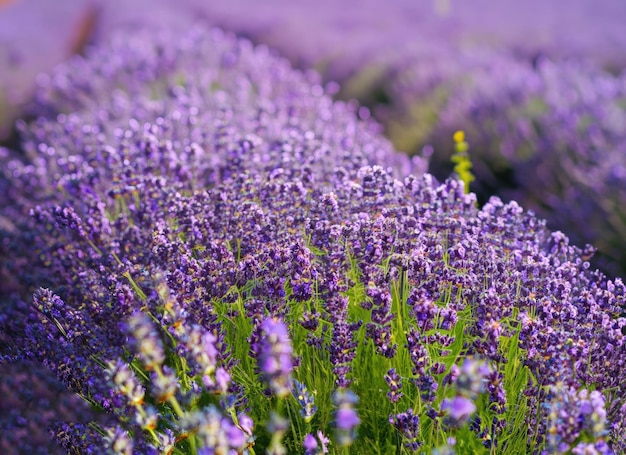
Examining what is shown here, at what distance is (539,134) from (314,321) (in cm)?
373

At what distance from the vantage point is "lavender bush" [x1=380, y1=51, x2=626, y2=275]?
415 cm

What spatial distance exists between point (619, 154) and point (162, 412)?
333 cm

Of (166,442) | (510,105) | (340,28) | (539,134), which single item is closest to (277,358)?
(166,442)

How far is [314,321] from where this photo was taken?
6.50 ft

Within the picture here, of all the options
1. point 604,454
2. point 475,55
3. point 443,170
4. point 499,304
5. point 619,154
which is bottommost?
point 604,454

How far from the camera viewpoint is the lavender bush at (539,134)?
13.6 ft

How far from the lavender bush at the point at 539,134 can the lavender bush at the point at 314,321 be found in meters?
1.68

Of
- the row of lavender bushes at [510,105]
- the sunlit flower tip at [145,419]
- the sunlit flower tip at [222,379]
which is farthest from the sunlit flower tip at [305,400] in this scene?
the row of lavender bushes at [510,105]

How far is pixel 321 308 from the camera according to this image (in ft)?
7.30

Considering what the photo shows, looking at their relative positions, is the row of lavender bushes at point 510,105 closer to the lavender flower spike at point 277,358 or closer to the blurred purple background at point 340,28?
the blurred purple background at point 340,28

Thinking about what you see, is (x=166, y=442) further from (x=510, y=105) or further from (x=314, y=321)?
(x=510, y=105)

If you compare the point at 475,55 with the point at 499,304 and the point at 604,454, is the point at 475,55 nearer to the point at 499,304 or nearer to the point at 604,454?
the point at 499,304

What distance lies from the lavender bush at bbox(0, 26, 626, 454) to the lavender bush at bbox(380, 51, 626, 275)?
1.68 metres

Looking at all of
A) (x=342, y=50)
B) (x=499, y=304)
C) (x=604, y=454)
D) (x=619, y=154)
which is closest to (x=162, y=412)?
(x=499, y=304)
